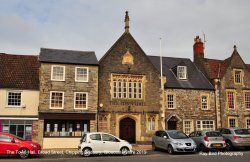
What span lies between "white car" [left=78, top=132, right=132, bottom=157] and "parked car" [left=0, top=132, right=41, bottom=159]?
10.6ft

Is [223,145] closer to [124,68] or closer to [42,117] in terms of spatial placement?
[124,68]

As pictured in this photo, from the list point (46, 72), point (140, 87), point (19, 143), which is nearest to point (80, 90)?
point (46, 72)

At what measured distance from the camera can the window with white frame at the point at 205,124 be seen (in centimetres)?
3238

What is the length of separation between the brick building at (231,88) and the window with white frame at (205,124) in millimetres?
803

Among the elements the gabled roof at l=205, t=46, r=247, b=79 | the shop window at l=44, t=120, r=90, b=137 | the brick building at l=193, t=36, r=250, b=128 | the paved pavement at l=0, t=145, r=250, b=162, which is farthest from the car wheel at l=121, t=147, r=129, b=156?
the gabled roof at l=205, t=46, r=247, b=79

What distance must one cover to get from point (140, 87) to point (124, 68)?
253cm

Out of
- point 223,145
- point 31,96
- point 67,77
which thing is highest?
point 67,77

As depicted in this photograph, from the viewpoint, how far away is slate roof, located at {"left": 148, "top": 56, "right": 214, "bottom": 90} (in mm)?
32844

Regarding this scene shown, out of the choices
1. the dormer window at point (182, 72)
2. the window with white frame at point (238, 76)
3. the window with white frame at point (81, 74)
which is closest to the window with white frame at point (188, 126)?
the dormer window at point (182, 72)

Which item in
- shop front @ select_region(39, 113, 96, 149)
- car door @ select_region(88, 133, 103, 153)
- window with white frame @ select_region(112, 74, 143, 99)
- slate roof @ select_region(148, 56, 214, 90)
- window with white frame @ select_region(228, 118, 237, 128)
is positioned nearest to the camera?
car door @ select_region(88, 133, 103, 153)

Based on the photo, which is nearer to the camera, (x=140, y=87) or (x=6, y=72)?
(x=6, y=72)

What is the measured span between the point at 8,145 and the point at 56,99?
880 centimetres

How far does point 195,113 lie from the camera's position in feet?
106

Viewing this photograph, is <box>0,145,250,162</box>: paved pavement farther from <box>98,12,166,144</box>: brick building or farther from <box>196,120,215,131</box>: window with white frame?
<box>196,120,215,131</box>: window with white frame
